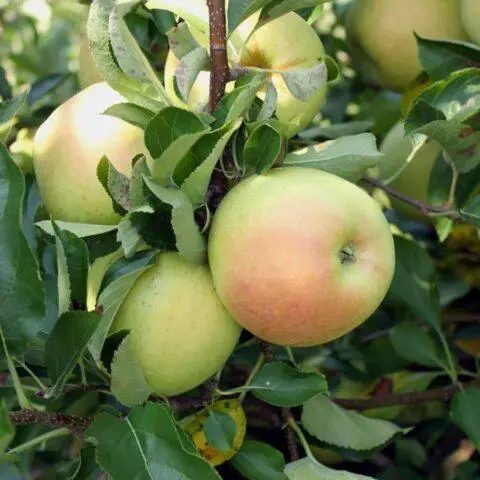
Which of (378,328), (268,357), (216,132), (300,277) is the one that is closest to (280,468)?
(268,357)

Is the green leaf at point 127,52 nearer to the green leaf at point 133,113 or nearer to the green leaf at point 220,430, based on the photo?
the green leaf at point 133,113

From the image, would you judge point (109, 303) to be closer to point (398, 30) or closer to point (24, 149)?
point (24, 149)

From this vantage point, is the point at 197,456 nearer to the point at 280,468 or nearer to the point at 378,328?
the point at 280,468

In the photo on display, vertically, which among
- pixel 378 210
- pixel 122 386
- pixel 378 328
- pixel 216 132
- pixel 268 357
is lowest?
pixel 378 328


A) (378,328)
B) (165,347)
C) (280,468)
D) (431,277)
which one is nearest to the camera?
(165,347)

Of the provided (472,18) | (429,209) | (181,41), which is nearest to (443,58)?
(472,18)

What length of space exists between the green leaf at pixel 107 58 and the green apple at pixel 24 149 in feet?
1.24

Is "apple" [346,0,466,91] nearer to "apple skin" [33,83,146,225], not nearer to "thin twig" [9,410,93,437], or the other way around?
"apple skin" [33,83,146,225]

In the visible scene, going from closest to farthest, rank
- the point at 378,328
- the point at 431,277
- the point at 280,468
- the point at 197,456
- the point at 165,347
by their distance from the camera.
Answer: the point at 197,456 < the point at 165,347 < the point at 280,468 < the point at 431,277 < the point at 378,328

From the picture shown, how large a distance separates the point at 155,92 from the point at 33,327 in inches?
11.1

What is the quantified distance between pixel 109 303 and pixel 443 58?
23.6 inches

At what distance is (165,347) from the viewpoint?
2.83 ft

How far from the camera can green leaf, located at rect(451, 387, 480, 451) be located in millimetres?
1147

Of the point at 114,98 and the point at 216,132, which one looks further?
the point at 114,98
